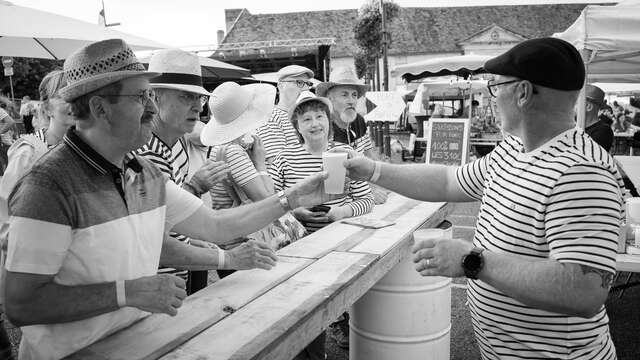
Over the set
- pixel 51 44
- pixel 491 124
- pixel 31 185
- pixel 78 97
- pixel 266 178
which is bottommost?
pixel 491 124

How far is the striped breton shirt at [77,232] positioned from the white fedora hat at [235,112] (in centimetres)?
140

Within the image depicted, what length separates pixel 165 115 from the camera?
2.64m

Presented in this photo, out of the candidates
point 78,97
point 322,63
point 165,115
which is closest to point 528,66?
point 78,97

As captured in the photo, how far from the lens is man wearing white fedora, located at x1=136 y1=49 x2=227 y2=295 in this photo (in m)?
2.59

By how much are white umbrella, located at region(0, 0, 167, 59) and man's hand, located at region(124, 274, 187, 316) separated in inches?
126

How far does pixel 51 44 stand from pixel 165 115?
4.20 m

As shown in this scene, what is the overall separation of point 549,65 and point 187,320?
1389 mm

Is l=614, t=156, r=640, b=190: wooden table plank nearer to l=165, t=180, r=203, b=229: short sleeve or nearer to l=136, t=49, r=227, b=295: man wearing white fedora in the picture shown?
l=136, t=49, r=227, b=295: man wearing white fedora

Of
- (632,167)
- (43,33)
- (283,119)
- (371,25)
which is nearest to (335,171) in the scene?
(283,119)

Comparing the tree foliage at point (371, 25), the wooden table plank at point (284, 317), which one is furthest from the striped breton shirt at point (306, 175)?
the tree foliage at point (371, 25)

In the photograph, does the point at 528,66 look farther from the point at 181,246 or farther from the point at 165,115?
the point at 165,115

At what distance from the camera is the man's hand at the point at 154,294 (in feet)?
4.79

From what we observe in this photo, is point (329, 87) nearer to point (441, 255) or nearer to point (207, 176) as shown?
point (207, 176)

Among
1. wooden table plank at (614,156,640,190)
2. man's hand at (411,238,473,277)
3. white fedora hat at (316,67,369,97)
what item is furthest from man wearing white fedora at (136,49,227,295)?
wooden table plank at (614,156,640,190)
